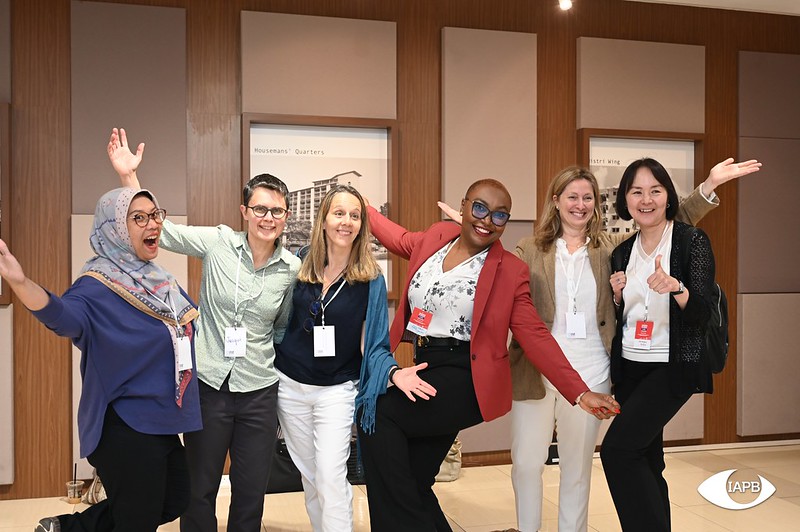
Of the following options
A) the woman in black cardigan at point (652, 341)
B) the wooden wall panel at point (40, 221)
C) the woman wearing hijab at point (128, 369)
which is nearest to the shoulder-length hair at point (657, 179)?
the woman in black cardigan at point (652, 341)

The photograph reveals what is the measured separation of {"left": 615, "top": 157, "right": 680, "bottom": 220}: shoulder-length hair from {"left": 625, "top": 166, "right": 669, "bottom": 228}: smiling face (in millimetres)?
18

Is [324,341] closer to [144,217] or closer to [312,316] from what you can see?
[312,316]

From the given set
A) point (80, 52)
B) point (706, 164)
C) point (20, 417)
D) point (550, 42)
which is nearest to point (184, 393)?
point (20, 417)

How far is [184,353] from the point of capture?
301cm

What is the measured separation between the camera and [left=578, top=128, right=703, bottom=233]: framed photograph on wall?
5926mm

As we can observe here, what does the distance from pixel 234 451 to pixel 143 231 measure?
1123mm

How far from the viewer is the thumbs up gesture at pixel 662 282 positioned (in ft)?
10.6

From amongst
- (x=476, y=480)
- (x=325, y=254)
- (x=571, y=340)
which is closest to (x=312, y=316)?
(x=325, y=254)

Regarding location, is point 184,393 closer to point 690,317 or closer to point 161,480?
point 161,480

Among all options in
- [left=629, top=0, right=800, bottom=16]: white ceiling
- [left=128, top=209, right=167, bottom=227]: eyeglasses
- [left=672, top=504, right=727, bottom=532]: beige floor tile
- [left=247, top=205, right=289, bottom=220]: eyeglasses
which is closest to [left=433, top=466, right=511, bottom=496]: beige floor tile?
[left=672, top=504, right=727, bottom=532]: beige floor tile

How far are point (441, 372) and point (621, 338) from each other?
0.93 m

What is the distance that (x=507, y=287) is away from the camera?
326 centimetres

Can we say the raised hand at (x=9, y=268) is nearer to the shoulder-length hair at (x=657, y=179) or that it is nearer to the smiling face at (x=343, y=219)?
the smiling face at (x=343, y=219)

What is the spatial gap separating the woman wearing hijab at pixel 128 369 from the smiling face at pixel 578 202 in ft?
6.24
